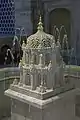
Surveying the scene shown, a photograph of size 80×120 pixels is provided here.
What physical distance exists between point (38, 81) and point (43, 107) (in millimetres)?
267

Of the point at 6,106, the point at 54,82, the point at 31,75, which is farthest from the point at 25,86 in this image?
the point at 6,106

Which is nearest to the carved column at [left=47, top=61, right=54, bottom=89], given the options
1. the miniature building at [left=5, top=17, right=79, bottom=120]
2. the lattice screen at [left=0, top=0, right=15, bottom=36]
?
the miniature building at [left=5, top=17, right=79, bottom=120]

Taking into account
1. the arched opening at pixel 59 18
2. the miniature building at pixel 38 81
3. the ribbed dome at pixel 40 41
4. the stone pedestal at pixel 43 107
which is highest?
the arched opening at pixel 59 18

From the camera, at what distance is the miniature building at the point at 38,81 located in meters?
1.99

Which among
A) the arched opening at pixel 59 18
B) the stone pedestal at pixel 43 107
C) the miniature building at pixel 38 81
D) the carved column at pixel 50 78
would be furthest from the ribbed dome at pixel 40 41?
the arched opening at pixel 59 18

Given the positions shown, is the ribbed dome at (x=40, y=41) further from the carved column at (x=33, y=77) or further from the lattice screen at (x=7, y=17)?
the lattice screen at (x=7, y=17)

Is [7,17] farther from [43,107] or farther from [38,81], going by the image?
[43,107]

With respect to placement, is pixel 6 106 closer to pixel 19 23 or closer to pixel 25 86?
pixel 25 86

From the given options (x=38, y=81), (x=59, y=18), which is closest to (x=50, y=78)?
(x=38, y=81)

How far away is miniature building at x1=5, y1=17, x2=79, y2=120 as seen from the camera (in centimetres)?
199

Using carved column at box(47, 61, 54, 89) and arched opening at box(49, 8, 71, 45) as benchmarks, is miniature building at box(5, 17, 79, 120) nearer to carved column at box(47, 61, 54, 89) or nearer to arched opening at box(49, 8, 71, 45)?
carved column at box(47, 61, 54, 89)

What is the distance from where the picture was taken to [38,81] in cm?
208

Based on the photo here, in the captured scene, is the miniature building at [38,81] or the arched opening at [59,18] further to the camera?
the arched opening at [59,18]

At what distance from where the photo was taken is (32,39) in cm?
222
